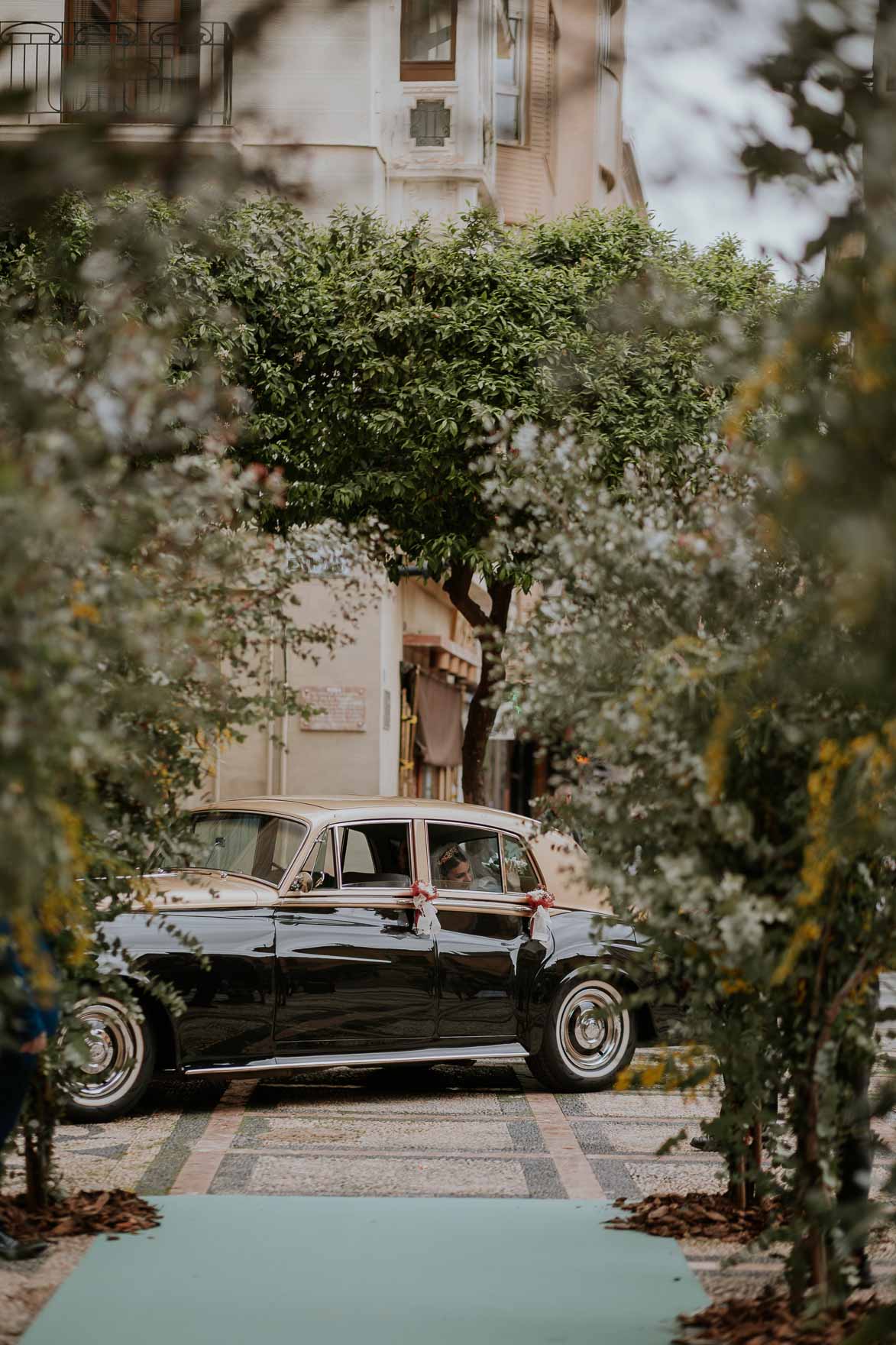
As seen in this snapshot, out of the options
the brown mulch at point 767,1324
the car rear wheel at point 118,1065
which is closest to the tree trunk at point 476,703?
the car rear wheel at point 118,1065

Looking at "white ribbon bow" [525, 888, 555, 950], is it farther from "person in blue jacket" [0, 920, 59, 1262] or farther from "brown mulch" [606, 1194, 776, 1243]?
"person in blue jacket" [0, 920, 59, 1262]

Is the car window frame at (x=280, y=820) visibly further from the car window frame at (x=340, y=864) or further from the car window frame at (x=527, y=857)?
the car window frame at (x=527, y=857)

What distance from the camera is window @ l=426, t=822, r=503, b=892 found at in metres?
11.4

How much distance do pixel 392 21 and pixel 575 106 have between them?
64.9 feet

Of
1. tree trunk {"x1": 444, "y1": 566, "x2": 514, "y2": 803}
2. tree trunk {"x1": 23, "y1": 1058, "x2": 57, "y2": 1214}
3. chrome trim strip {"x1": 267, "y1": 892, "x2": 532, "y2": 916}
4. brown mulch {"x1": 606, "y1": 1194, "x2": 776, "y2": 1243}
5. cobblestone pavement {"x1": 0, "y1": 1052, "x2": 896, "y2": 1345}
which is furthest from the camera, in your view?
tree trunk {"x1": 444, "y1": 566, "x2": 514, "y2": 803}

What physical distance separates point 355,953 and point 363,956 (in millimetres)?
59

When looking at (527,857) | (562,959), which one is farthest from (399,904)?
(562,959)

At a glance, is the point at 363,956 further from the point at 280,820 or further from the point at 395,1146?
the point at 395,1146

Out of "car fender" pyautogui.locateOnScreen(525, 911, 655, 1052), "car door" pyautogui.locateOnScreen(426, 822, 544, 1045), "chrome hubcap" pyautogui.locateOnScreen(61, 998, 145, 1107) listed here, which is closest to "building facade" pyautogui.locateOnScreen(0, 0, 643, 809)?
"chrome hubcap" pyautogui.locateOnScreen(61, 998, 145, 1107)

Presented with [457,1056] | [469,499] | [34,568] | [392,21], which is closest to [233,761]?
[469,499]

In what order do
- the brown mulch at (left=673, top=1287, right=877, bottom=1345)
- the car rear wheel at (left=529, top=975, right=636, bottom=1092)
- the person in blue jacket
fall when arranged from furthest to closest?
1. the car rear wheel at (left=529, top=975, right=636, bottom=1092)
2. the person in blue jacket
3. the brown mulch at (left=673, top=1287, right=877, bottom=1345)

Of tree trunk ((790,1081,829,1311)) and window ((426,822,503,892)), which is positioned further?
window ((426,822,503,892))

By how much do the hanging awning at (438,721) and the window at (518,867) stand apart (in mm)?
14158

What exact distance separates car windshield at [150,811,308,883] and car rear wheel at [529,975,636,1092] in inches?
82.7
